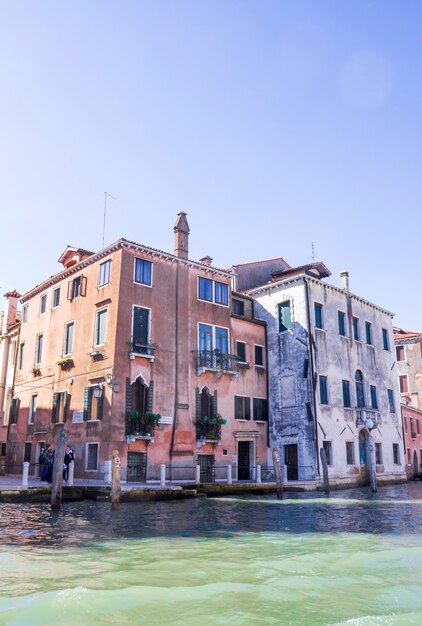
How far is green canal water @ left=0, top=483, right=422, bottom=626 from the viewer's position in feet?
19.1

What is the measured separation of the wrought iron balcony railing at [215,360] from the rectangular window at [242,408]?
1496 millimetres

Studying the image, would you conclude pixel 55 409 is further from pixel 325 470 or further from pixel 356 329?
pixel 356 329

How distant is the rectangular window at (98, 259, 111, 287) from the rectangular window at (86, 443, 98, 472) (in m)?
6.42

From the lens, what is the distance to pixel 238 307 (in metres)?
27.4

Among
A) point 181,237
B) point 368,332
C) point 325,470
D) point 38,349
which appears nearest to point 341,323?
point 368,332

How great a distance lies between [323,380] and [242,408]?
4128mm

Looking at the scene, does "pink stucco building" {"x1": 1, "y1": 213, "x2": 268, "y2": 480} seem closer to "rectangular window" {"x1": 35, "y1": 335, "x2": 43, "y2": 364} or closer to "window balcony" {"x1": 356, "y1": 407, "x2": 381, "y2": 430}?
"rectangular window" {"x1": 35, "y1": 335, "x2": 43, "y2": 364}

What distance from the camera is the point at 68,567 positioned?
25.4 ft

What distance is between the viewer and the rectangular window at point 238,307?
27.1 meters

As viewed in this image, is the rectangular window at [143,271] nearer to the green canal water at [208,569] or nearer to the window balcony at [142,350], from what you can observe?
the window balcony at [142,350]

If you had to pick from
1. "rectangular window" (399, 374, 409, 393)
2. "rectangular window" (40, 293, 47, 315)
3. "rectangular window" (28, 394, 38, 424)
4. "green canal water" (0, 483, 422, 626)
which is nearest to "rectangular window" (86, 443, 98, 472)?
"rectangular window" (28, 394, 38, 424)

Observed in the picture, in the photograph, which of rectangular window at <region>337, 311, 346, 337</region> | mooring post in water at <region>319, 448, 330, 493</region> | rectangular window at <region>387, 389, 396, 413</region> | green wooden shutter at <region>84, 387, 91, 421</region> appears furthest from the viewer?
rectangular window at <region>387, 389, 396, 413</region>

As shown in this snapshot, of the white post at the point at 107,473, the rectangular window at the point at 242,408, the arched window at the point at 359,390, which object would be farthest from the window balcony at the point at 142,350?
the arched window at the point at 359,390

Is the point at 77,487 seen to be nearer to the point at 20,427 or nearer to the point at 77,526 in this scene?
the point at 77,526
